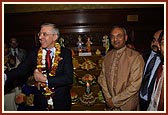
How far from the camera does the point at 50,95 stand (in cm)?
263

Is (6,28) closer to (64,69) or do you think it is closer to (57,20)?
(57,20)

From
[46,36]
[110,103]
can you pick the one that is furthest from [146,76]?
[46,36]

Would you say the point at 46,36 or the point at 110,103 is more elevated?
the point at 46,36

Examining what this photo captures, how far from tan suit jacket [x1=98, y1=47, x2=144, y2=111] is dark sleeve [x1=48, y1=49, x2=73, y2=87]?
0.69 meters

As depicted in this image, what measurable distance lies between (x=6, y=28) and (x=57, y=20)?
1233 mm

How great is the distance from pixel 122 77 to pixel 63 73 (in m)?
0.77

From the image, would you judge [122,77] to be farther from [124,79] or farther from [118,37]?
[118,37]

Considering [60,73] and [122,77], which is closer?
[60,73]

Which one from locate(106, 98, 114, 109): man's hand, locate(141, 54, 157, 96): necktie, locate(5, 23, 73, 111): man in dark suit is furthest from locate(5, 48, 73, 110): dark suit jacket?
locate(141, 54, 157, 96): necktie

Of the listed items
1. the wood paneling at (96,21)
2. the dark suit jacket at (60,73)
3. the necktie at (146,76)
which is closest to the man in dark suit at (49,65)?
the dark suit jacket at (60,73)

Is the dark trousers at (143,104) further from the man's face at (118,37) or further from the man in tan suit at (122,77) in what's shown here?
the man's face at (118,37)

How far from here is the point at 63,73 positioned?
2.61 meters

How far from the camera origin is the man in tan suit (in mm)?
2957

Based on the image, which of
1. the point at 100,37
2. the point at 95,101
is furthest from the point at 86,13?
the point at 95,101
